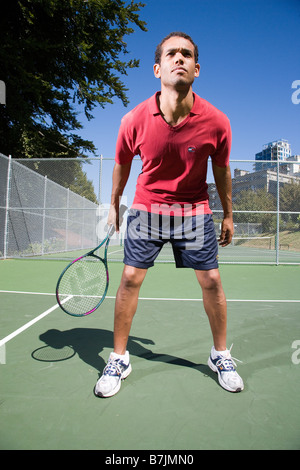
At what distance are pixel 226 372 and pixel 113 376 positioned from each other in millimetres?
700

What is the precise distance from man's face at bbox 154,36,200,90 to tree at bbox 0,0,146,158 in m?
10.8

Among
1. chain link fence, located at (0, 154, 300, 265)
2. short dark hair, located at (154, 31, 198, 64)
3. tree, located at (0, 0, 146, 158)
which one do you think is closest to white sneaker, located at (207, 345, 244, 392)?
Result: short dark hair, located at (154, 31, 198, 64)

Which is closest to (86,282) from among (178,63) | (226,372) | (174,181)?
(174,181)

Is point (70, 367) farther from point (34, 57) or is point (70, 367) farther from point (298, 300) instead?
point (34, 57)

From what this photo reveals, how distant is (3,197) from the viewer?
31.8 ft

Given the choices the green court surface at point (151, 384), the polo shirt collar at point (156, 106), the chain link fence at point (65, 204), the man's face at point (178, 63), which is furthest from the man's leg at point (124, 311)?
the chain link fence at point (65, 204)

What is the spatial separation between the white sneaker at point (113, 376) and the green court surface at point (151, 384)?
0.04 m

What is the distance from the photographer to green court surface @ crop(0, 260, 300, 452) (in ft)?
4.68

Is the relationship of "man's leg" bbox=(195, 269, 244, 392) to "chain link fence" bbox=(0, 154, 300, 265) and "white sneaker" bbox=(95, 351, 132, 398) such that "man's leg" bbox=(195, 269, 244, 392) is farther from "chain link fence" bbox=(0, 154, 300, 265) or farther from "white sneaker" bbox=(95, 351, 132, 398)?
Result: "chain link fence" bbox=(0, 154, 300, 265)

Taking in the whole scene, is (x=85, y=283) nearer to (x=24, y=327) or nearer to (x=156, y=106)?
(x=24, y=327)

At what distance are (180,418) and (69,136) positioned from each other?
15.9 meters

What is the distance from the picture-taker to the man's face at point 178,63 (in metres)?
1.90

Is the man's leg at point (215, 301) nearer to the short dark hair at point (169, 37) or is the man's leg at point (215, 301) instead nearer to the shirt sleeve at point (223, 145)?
the shirt sleeve at point (223, 145)
